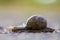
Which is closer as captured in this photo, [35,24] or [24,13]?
[35,24]

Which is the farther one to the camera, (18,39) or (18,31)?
(18,31)

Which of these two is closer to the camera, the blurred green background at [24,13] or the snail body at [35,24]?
the snail body at [35,24]

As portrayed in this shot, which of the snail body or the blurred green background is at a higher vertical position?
the blurred green background

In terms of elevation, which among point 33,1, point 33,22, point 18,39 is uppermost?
point 33,1

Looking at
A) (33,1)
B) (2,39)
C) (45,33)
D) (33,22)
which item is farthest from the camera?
(33,1)

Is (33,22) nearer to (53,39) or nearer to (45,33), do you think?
(45,33)

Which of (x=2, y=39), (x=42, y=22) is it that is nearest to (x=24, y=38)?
(x=2, y=39)

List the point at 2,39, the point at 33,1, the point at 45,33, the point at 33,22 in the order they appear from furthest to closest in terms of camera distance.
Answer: the point at 33,1
the point at 33,22
the point at 45,33
the point at 2,39

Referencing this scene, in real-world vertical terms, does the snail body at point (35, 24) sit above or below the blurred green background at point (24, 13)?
below

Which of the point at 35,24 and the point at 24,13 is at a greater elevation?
the point at 24,13

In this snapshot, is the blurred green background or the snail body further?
the blurred green background

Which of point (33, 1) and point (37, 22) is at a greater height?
point (33, 1)
